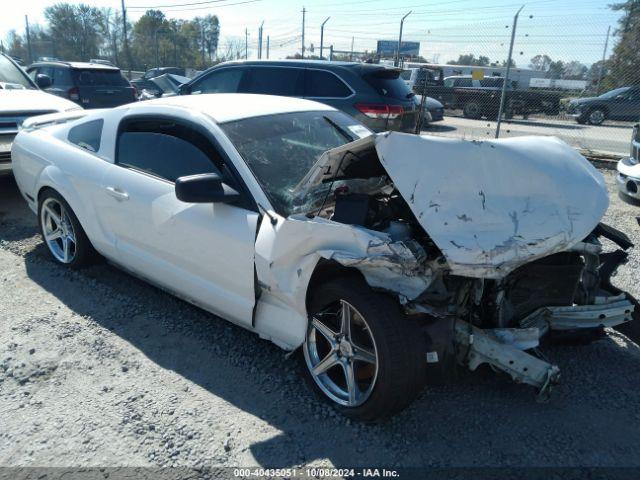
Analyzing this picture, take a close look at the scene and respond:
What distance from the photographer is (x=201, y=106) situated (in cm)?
345

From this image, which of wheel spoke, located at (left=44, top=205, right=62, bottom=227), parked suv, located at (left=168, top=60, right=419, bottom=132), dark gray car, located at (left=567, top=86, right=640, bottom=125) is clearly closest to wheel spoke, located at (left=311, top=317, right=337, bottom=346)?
wheel spoke, located at (left=44, top=205, right=62, bottom=227)

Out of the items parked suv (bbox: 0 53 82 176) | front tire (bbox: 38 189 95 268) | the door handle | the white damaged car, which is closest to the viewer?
the white damaged car

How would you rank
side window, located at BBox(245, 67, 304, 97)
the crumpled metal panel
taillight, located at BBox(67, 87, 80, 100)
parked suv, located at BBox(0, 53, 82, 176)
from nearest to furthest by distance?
the crumpled metal panel
parked suv, located at BBox(0, 53, 82, 176)
side window, located at BBox(245, 67, 304, 97)
taillight, located at BBox(67, 87, 80, 100)

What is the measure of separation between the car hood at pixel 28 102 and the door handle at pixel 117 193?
3.50 m

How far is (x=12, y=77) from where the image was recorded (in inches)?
304

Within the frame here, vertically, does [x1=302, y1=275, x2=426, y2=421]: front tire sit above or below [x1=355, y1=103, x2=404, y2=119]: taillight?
below

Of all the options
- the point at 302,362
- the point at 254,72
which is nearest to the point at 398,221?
the point at 302,362

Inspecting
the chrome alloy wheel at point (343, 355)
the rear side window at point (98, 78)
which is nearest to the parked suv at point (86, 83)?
the rear side window at point (98, 78)

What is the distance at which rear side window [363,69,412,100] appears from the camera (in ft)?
25.1

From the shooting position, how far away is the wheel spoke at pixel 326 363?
2.71m

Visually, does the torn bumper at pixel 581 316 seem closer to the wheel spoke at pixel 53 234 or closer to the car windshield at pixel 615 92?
the wheel spoke at pixel 53 234

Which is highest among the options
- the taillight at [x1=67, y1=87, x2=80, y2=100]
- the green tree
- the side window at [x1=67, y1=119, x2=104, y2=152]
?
the green tree

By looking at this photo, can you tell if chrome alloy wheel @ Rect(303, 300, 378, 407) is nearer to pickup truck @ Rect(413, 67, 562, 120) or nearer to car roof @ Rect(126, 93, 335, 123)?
car roof @ Rect(126, 93, 335, 123)

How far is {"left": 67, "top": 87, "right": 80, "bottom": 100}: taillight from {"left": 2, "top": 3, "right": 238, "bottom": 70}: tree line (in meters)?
21.6
